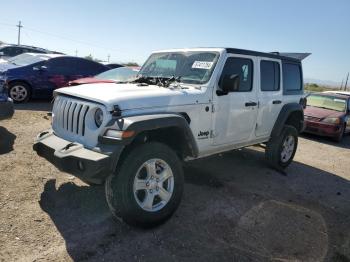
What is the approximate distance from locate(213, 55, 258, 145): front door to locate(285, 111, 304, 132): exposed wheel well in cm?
155

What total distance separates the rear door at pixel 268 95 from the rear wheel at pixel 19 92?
288 inches

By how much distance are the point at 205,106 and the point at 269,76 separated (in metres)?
1.94

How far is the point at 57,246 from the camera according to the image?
11.4 ft

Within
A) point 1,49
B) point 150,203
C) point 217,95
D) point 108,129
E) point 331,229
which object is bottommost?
point 331,229

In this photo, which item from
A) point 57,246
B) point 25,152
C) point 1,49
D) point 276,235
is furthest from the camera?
point 1,49

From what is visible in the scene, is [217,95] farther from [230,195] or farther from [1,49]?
[1,49]

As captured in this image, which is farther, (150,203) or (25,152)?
(25,152)

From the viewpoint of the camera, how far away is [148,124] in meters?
3.74

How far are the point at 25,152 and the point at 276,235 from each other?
4.20m

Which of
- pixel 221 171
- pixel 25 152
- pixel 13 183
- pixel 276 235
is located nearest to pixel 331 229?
pixel 276 235

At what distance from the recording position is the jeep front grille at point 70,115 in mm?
3922

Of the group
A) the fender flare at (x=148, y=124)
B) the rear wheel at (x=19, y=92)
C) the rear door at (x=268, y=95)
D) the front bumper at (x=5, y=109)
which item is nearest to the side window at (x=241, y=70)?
the rear door at (x=268, y=95)

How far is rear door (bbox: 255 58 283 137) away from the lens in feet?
19.1

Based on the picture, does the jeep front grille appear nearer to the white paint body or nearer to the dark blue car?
the white paint body
